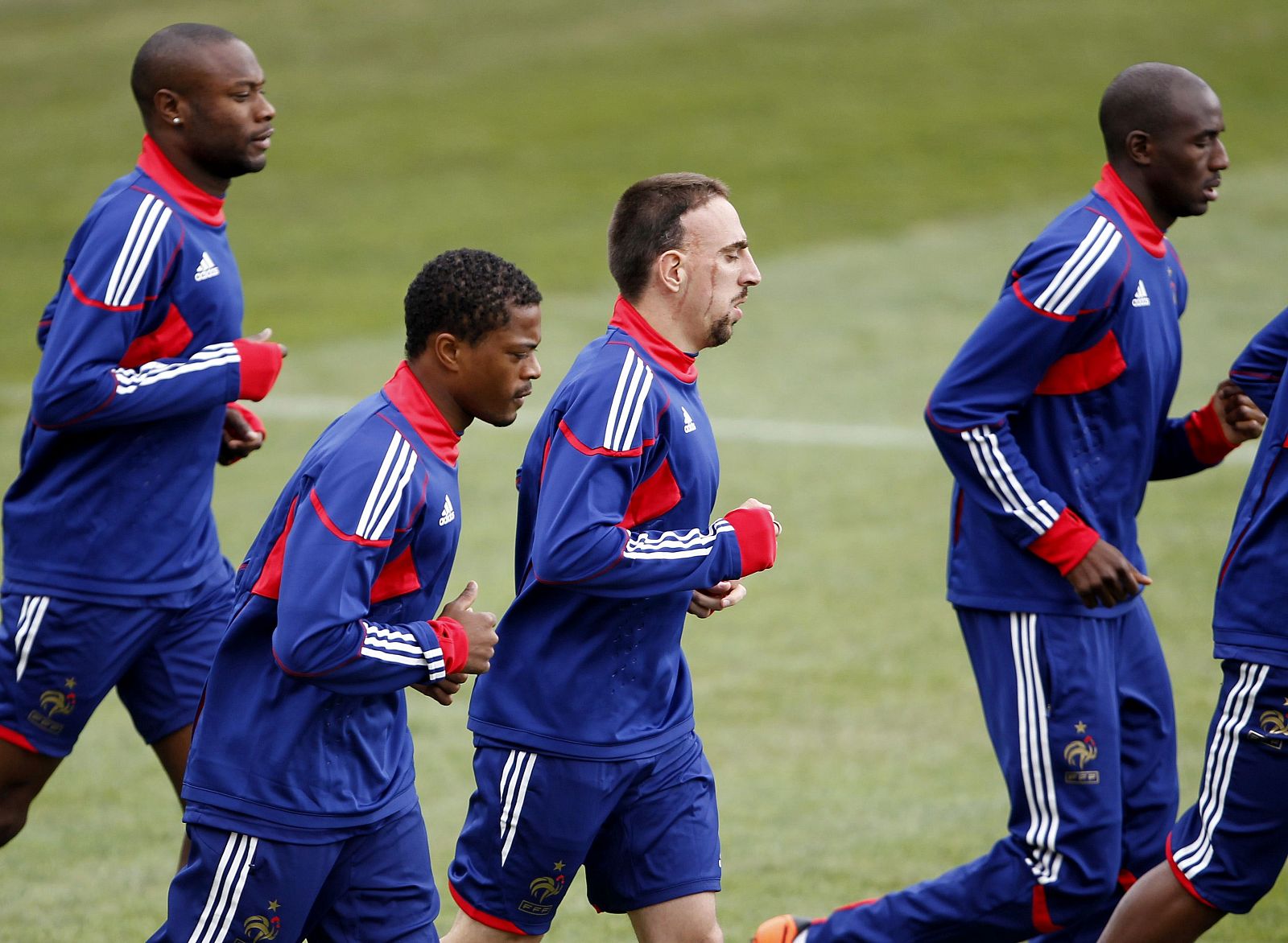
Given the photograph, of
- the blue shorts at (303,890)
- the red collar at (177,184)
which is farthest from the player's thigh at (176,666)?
the blue shorts at (303,890)

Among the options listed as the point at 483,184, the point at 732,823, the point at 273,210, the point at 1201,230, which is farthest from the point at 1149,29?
the point at 732,823

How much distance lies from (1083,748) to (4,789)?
306 centimetres

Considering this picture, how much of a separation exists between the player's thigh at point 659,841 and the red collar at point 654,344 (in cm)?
95

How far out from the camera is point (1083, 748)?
482cm

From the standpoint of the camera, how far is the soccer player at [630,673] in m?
4.34

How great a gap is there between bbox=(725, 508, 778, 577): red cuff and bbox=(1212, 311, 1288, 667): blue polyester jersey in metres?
1.23

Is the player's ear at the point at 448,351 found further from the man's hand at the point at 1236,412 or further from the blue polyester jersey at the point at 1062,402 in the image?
the man's hand at the point at 1236,412

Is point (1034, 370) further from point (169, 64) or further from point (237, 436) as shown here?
point (169, 64)

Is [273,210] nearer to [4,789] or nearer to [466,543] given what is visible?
[466,543]

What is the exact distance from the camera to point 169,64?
516cm

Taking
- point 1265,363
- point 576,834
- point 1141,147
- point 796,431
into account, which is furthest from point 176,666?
point 796,431

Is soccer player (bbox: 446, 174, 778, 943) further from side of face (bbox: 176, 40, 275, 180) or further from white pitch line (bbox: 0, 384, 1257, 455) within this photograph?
white pitch line (bbox: 0, 384, 1257, 455)

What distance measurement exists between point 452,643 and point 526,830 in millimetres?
720

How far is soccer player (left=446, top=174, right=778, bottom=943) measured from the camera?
4.34 m
